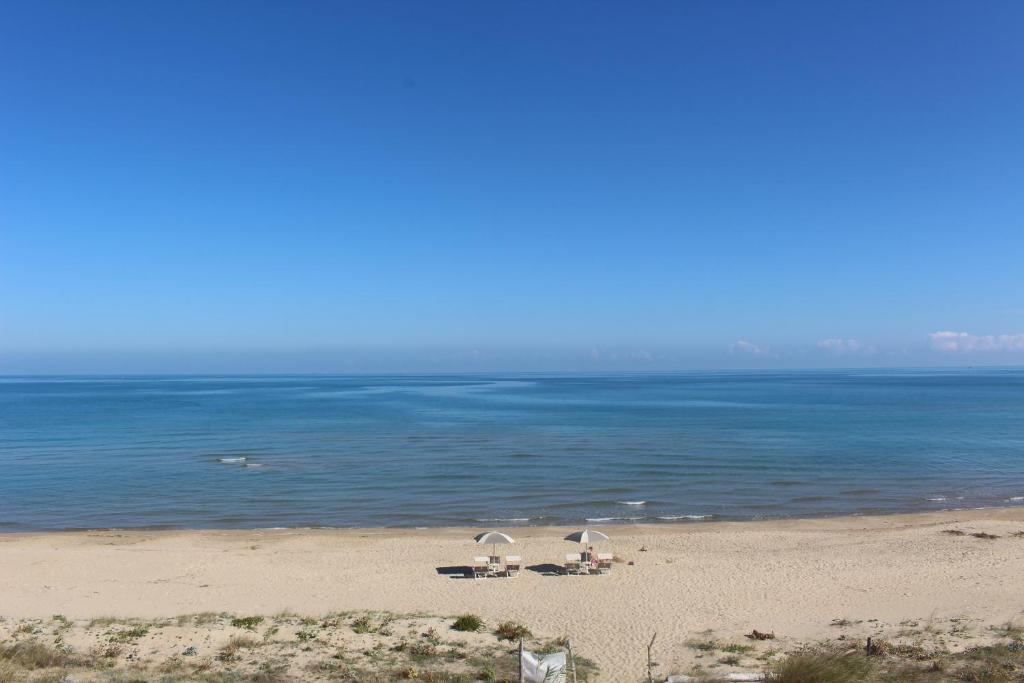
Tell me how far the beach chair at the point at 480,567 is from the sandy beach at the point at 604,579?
55 centimetres

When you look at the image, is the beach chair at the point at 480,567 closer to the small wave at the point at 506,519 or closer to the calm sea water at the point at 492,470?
the calm sea water at the point at 492,470

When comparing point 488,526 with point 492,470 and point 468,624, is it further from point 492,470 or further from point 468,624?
point 468,624

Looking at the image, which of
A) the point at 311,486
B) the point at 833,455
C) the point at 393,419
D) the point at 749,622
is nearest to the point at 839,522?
the point at 749,622

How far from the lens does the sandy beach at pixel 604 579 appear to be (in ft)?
55.5

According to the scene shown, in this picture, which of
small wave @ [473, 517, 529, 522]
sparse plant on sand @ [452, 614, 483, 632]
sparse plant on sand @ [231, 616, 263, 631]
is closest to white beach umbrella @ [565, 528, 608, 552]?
sparse plant on sand @ [452, 614, 483, 632]

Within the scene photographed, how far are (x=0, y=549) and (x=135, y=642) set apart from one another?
1492cm

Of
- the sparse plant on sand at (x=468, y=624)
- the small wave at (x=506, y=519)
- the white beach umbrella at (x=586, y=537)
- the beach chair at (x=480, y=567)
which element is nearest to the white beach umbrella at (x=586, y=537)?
the white beach umbrella at (x=586, y=537)

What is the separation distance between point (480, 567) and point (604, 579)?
12.5 ft

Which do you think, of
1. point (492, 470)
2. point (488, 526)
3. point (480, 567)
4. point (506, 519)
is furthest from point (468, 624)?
point (492, 470)

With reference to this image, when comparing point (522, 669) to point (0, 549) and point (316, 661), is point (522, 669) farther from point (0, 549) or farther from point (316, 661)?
point (0, 549)

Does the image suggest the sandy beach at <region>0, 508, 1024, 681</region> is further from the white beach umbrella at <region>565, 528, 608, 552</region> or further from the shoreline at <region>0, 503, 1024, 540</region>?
the white beach umbrella at <region>565, 528, 608, 552</region>

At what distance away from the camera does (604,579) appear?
69.3ft

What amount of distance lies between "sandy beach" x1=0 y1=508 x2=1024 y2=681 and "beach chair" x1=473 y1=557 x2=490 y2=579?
547 mm

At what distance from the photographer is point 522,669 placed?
11852 millimetres
